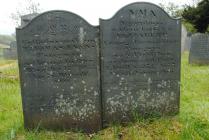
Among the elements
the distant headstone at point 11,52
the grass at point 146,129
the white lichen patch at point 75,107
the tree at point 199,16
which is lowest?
the grass at point 146,129

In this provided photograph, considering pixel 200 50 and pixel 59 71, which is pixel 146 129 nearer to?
pixel 59 71

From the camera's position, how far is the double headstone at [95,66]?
4.79 m

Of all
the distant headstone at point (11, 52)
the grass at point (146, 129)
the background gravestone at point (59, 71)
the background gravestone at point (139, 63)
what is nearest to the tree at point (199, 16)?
the distant headstone at point (11, 52)

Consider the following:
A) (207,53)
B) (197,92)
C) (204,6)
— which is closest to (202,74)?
(197,92)

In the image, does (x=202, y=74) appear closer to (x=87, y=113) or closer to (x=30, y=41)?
(x=87, y=113)

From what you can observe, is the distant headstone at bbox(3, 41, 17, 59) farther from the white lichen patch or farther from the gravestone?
the white lichen patch

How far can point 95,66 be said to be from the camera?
194 inches

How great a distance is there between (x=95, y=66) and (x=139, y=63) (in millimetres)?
719

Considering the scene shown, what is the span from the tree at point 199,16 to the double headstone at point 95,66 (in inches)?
1027

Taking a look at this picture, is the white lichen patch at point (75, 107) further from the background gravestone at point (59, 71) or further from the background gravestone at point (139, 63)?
the background gravestone at point (139, 63)

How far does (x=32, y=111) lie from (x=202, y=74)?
23.2ft

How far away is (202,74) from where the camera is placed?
34.6 ft

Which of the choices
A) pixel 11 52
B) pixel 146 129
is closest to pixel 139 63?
pixel 146 129

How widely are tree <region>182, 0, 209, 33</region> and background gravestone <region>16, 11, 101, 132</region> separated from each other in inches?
1060
